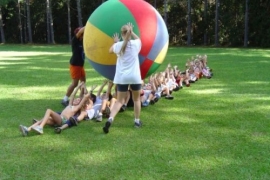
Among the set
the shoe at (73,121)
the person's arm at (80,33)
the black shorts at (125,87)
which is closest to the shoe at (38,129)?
the shoe at (73,121)

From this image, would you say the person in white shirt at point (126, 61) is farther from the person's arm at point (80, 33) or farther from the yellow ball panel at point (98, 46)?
the person's arm at point (80, 33)

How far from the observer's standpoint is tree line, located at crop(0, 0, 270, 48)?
27.4 m

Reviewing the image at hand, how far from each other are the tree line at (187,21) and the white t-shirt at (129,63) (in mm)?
23000

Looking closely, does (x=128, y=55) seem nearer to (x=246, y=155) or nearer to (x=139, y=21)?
(x=139, y=21)

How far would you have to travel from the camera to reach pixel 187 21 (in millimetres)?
31703

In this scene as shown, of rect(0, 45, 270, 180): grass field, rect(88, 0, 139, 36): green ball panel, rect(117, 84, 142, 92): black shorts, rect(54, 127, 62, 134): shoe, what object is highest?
rect(88, 0, 139, 36): green ball panel

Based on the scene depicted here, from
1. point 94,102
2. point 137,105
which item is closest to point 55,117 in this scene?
point 94,102

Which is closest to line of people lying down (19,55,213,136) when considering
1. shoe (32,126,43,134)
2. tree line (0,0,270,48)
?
shoe (32,126,43,134)

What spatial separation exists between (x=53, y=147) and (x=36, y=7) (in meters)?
35.6

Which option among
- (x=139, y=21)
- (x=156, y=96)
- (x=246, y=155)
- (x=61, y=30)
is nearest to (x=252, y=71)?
(x=156, y=96)

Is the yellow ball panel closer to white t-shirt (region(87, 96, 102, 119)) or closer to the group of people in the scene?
the group of people

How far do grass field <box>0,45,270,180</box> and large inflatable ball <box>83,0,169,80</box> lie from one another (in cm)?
98

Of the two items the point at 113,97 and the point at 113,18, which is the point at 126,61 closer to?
the point at 113,18

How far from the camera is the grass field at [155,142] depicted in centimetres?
384
